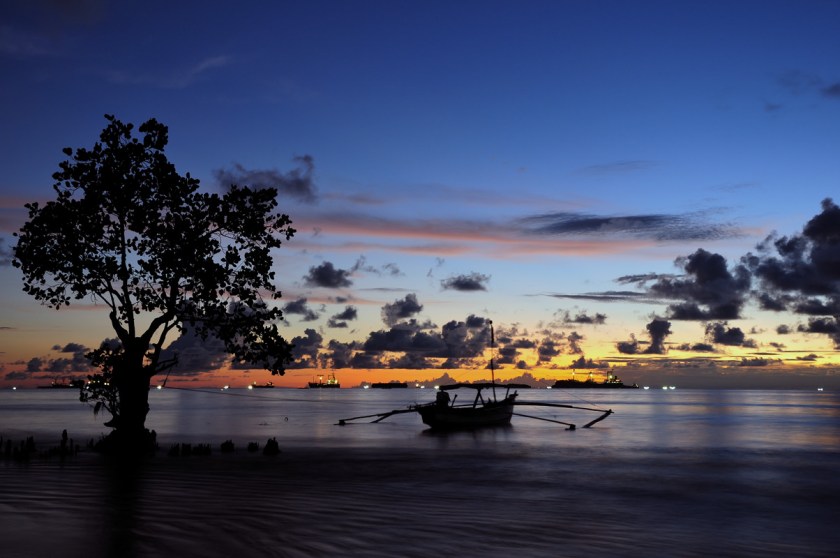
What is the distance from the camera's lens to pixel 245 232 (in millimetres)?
32656

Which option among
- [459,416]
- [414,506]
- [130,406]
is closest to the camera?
[414,506]

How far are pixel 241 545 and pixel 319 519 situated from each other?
359 centimetres

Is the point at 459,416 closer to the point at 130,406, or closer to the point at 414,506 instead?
the point at 130,406

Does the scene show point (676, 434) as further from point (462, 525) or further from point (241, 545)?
point (241, 545)

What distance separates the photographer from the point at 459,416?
66.1m

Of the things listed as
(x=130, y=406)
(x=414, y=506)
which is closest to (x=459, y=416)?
(x=130, y=406)

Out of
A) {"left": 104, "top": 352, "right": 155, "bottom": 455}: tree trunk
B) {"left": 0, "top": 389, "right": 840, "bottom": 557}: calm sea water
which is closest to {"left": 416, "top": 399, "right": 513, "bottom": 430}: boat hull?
{"left": 0, "top": 389, "right": 840, "bottom": 557}: calm sea water

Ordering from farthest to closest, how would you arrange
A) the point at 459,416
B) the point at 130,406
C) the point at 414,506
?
the point at 459,416
the point at 130,406
the point at 414,506

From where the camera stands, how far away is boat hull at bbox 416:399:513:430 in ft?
214

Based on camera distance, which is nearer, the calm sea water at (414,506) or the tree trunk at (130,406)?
the calm sea water at (414,506)

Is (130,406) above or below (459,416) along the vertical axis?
above

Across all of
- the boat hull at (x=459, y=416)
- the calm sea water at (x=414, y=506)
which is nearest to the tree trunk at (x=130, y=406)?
the calm sea water at (x=414, y=506)

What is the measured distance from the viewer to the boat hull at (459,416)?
2564 inches

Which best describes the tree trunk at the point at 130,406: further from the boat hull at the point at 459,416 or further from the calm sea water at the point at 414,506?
the boat hull at the point at 459,416
